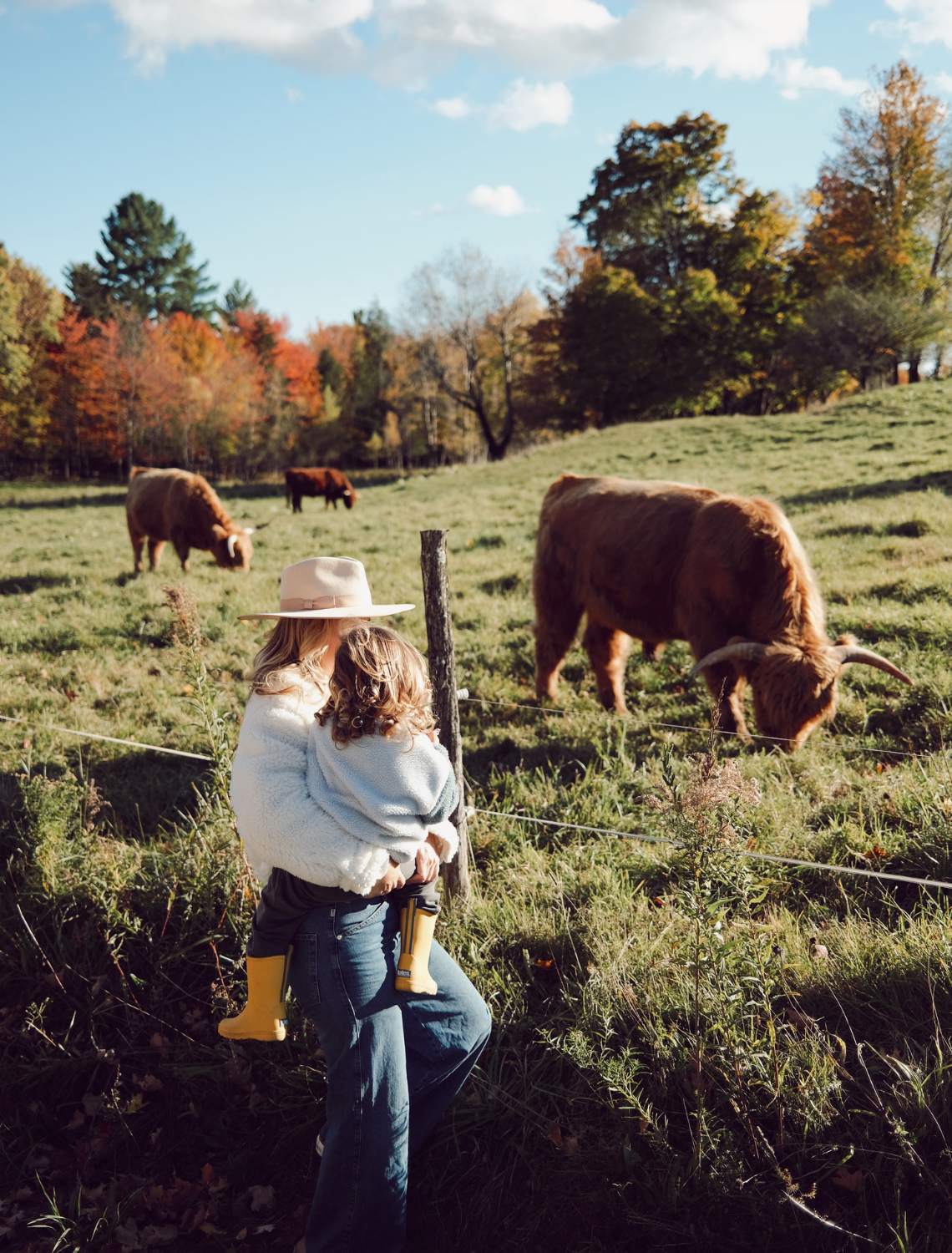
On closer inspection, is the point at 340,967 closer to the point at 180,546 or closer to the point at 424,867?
the point at 424,867

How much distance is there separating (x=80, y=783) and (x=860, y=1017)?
15.8ft

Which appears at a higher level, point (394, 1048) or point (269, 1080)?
point (394, 1048)

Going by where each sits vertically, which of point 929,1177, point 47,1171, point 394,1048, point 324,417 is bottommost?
point 47,1171

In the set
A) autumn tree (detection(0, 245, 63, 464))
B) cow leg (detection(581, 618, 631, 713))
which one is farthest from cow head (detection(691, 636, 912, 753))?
autumn tree (detection(0, 245, 63, 464))

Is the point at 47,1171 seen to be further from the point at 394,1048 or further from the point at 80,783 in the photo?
the point at 80,783

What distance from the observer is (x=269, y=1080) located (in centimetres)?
330

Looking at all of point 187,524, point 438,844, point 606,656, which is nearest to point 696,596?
point 606,656

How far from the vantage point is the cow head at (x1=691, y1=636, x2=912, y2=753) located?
511 cm

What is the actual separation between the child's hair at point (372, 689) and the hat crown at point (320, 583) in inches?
12.2

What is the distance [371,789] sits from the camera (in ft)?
7.79

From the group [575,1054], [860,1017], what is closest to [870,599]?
[860,1017]

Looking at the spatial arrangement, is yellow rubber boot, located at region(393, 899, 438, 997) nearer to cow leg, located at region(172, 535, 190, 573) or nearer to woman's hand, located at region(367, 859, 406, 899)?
woman's hand, located at region(367, 859, 406, 899)

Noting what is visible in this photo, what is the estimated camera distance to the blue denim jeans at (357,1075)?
2.45 meters

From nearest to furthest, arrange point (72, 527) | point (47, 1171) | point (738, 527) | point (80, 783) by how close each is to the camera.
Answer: point (47, 1171) < point (80, 783) < point (738, 527) < point (72, 527)
